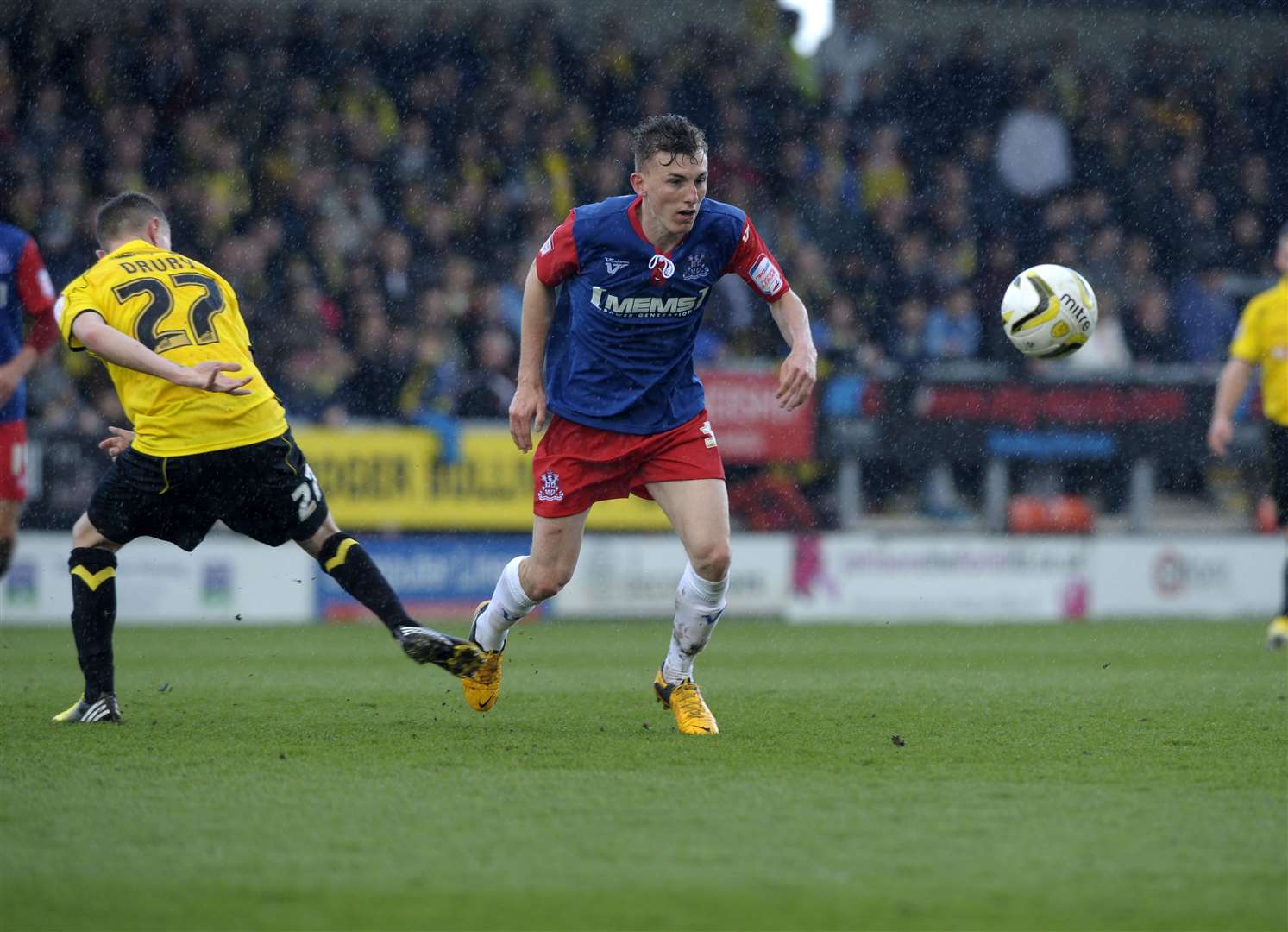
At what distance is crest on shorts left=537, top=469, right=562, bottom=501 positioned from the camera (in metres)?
5.97

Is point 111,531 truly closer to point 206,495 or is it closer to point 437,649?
point 206,495

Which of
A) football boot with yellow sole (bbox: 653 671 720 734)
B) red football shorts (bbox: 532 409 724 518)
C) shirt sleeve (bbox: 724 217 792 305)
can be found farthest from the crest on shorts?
shirt sleeve (bbox: 724 217 792 305)

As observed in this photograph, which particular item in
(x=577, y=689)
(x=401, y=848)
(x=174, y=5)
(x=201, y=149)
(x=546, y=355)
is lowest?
(x=577, y=689)

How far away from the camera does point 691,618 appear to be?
19.7 feet

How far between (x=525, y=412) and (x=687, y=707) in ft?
4.06

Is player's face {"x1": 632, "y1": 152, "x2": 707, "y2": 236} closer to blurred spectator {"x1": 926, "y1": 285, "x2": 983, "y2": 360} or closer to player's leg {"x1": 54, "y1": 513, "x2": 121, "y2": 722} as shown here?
player's leg {"x1": 54, "y1": 513, "x2": 121, "y2": 722}

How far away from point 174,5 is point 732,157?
5.53 m

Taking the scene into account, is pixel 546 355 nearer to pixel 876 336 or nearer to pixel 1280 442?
pixel 1280 442

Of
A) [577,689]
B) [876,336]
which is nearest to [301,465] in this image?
[577,689]

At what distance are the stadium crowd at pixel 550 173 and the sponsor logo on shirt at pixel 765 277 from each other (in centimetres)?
741

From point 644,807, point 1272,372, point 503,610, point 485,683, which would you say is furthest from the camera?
point 1272,372

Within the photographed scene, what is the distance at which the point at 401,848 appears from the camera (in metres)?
3.76

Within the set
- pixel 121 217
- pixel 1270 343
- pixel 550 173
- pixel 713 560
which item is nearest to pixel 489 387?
pixel 550 173

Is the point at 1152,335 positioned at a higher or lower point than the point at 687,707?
higher
